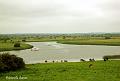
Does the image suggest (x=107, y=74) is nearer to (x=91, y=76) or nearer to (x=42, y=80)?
(x=91, y=76)

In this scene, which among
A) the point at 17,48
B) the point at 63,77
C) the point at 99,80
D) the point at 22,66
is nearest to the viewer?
the point at 99,80

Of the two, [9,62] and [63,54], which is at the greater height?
[9,62]

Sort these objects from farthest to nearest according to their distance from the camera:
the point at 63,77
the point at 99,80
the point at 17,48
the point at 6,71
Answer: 1. the point at 17,48
2. the point at 6,71
3. the point at 63,77
4. the point at 99,80

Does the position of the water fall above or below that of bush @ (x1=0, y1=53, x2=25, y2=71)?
below

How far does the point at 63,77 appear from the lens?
2652cm

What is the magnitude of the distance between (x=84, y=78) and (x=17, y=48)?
62.9 m

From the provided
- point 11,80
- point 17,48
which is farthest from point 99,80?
point 17,48

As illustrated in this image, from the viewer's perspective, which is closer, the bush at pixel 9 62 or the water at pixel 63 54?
the bush at pixel 9 62

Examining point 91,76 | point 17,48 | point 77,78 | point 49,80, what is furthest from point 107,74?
point 17,48

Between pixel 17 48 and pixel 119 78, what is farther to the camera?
pixel 17 48

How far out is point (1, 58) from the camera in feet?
107

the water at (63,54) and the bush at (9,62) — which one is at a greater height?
the bush at (9,62)

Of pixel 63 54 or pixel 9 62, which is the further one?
pixel 63 54

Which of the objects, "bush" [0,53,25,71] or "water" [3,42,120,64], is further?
"water" [3,42,120,64]
